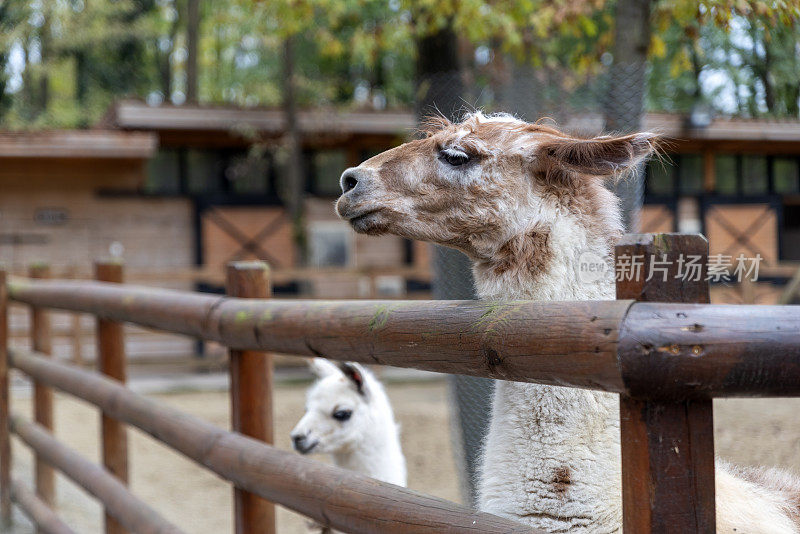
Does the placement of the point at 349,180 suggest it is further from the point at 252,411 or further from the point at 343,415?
the point at 343,415

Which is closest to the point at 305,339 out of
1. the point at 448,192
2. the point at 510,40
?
the point at 448,192

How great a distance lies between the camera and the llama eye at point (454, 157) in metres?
1.97

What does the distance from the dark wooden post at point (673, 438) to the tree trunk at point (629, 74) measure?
3.09m

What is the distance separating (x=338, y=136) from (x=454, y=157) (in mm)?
12042

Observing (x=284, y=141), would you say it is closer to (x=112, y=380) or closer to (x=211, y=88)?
(x=112, y=380)

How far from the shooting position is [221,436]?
2889 mm

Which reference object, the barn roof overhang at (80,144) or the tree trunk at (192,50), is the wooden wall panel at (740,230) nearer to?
the barn roof overhang at (80,144)

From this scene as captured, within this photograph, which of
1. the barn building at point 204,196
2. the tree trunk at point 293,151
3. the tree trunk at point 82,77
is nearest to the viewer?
the barn building at point 204,196

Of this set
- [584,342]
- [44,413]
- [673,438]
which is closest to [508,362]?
[584,342]

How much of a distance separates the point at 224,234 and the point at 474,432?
1057 centimetres

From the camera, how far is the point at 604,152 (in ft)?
5.90

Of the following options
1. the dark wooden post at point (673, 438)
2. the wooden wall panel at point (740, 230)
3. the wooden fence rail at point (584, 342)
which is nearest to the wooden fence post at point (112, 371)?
the wooden fence rail at point (584, 342)

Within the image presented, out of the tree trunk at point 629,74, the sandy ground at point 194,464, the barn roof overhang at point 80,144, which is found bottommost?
the sandy ground at point 194,464

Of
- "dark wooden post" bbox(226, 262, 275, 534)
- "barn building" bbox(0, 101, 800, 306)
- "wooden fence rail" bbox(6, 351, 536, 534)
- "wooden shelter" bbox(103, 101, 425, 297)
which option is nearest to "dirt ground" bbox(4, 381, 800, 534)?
"wooden fence rail" bbox(6, 351, 536, 534)
